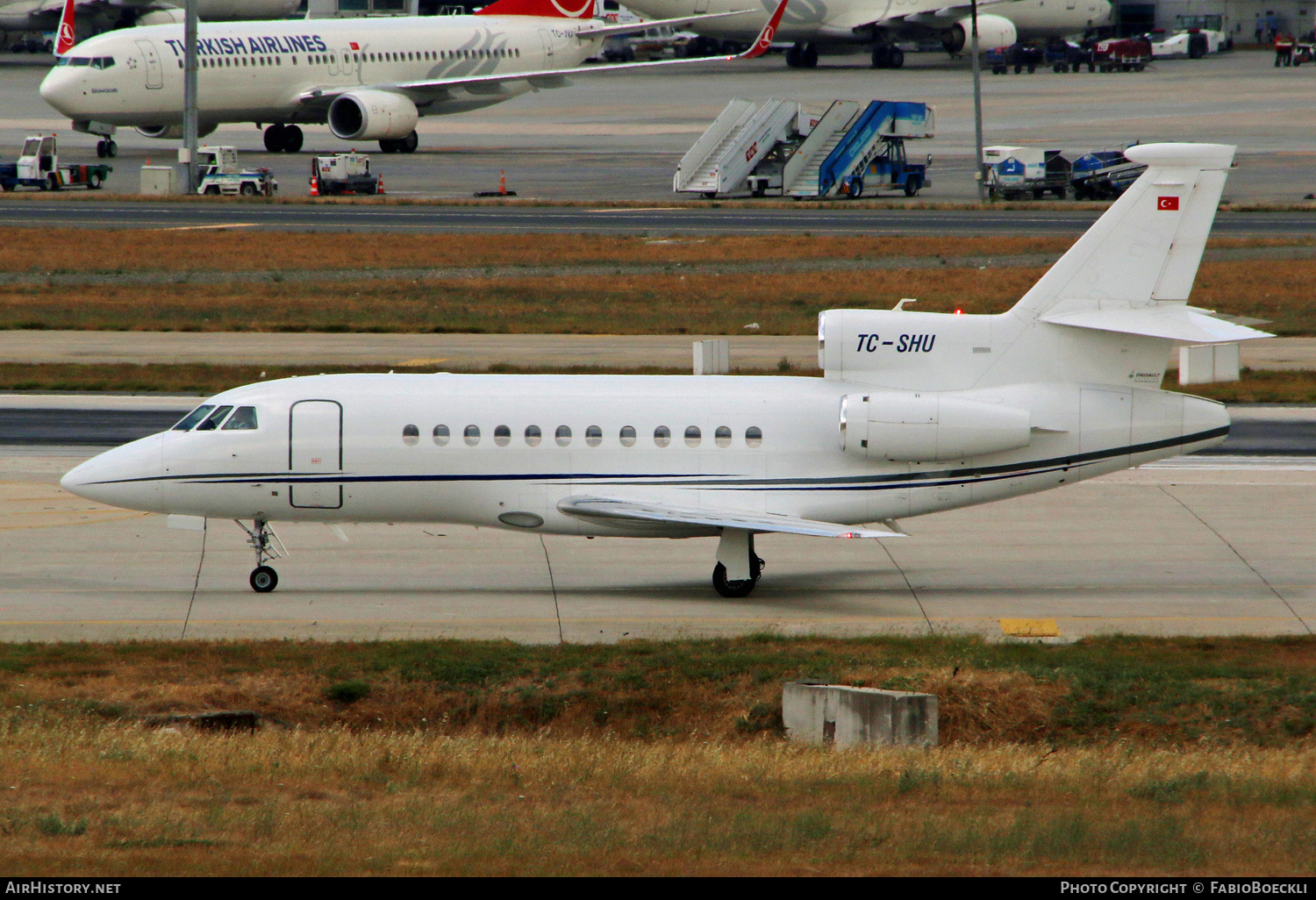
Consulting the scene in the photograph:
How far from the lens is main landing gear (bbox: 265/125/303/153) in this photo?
102 meters

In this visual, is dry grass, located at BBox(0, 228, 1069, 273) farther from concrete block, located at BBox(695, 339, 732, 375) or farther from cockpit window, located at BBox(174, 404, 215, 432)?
cockpit window, located at BBox(174, 404, 215, 432)

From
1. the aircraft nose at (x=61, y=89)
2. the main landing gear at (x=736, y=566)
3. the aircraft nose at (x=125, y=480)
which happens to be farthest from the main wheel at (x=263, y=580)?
the aircraft nose at (x=61, y=89)

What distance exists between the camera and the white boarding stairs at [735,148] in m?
84.9

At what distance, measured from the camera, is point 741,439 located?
81.4 ft

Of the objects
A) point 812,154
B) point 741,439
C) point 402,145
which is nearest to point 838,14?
point 402,145

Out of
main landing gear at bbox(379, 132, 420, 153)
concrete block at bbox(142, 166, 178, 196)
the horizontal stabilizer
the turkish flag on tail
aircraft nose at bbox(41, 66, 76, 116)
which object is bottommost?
the horizontal stabilizer

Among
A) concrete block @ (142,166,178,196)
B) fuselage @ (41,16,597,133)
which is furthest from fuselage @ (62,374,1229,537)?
fuselage @ (41,16,597,133)

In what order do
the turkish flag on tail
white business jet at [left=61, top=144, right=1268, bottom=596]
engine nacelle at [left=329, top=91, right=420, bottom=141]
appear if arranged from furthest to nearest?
the turkish flag on tail < engine nacelle at [left=329, top=91, right=420, bottom=141] < white business jet at [left=61, top=144, right=1268, bottom=596]

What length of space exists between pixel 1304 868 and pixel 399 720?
37.0 ft

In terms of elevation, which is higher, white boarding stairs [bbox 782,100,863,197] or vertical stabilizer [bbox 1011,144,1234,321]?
white boarding stairs [bbox 782,100,863,197]

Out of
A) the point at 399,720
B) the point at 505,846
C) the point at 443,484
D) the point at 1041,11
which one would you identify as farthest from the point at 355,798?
the point at 1041,11

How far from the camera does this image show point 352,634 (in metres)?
22.5

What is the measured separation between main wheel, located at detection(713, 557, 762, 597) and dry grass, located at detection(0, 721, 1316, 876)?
666cm

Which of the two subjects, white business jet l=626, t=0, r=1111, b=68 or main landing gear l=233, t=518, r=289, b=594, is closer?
main landing gear l=233, t=518, r=289, b=594
